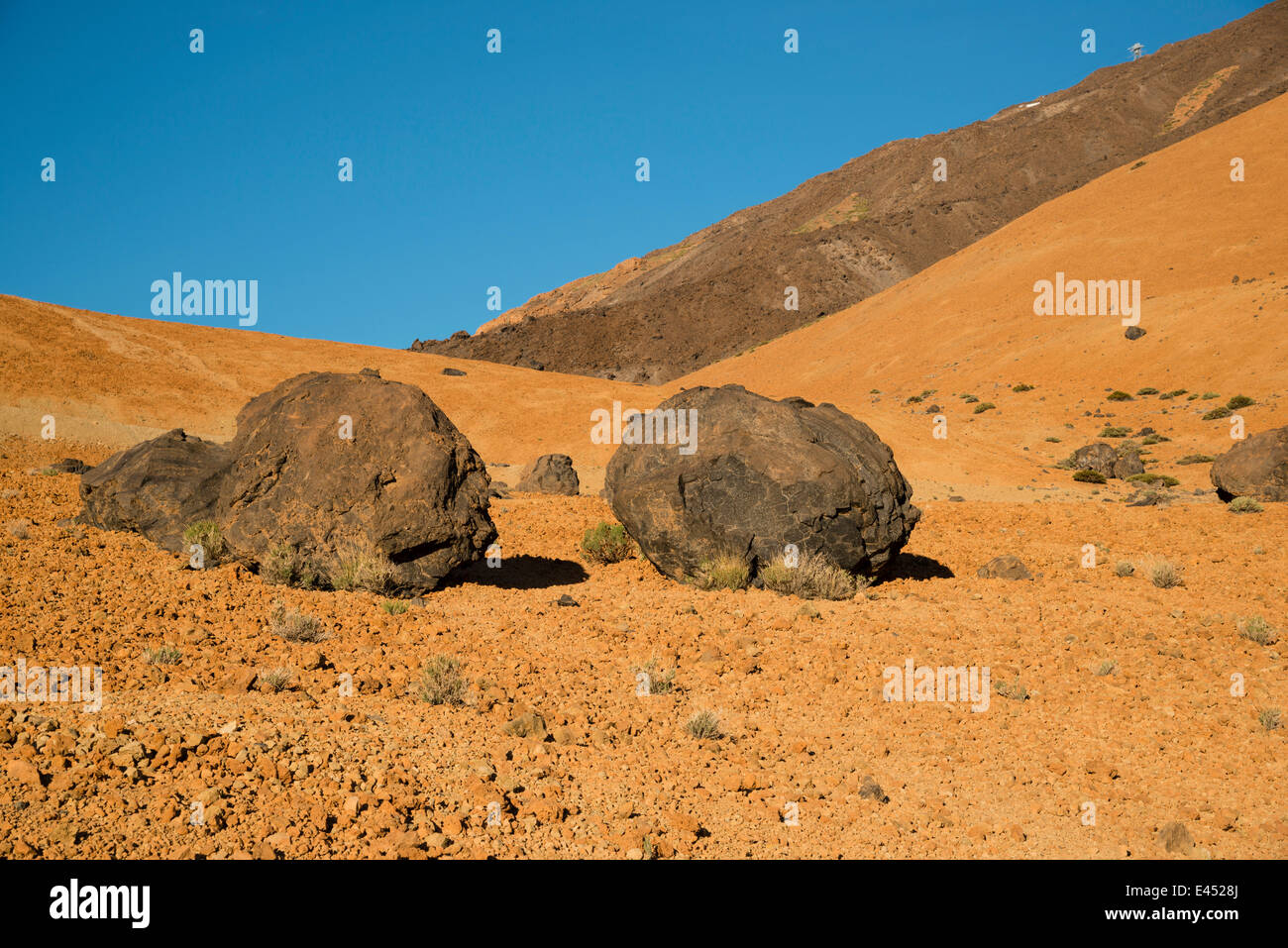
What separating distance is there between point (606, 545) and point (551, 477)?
9326 mm

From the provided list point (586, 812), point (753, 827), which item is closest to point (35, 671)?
point (586, 812)

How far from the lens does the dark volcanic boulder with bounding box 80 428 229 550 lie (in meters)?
10.5

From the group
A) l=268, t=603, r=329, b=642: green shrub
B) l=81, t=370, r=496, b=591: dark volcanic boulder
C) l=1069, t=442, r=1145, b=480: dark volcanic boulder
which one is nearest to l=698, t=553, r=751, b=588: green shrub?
l=81, t=370, r=496, b=591: dark volcanic boulder

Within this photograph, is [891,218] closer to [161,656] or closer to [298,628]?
[298,628]

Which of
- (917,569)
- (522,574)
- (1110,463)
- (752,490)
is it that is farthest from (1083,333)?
(522,574)

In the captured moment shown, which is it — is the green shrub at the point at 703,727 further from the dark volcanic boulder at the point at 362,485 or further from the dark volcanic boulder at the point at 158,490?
the dark volcanic boulder at the point at 158,490

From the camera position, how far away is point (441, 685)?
21.4ft

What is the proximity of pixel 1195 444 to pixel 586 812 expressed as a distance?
2619 centimetres

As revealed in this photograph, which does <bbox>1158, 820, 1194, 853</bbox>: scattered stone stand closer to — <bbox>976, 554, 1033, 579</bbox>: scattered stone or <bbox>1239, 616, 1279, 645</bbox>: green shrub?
<bbox>1239, 616, 1279, 645</bbox>: green shrub

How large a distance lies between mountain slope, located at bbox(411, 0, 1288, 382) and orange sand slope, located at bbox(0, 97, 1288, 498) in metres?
16.8

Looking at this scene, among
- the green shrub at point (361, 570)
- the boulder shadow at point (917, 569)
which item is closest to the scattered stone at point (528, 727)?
the green shrub at point (361, 570)

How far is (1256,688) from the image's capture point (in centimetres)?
779

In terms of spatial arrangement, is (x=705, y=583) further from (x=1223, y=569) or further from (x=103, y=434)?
(x=103, y=434)

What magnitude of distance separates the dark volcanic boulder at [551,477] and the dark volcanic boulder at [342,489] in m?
10.8
